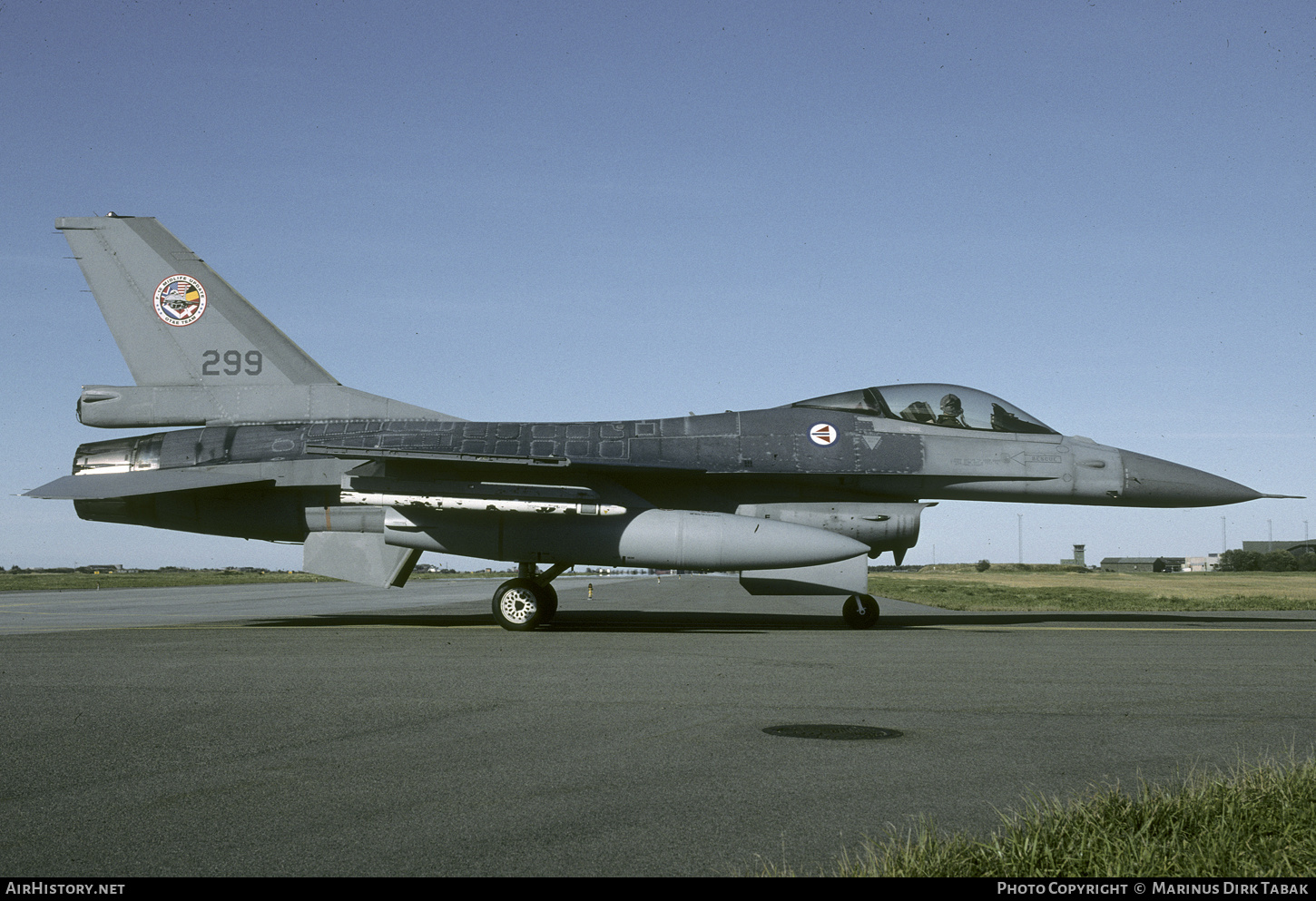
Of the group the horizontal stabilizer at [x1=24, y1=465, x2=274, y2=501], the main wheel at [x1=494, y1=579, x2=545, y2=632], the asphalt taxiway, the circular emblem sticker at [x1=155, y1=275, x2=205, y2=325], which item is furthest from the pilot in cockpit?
the circular emblem sticker at [x1=155, y1=275, x2=205, y2=325]

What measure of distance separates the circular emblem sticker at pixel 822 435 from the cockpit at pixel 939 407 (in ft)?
1.73

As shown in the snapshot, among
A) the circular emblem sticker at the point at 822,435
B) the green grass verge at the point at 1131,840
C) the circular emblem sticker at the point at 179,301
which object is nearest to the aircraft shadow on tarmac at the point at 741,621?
the circular emblem sticker at the point at 822,435

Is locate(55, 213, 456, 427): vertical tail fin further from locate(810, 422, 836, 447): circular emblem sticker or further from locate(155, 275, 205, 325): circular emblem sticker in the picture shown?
locate(810, 422, 836, 447): circular emblem sticker

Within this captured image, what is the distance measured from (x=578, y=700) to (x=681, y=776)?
109 inches

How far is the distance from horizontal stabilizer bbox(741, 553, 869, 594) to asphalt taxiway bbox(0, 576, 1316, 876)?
2.56 metres

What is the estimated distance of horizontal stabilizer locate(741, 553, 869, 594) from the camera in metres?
15.5

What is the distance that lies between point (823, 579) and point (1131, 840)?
11887 mm

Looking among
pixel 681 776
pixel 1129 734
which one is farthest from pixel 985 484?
pixel 681 776

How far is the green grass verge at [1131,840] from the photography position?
3.55 meters

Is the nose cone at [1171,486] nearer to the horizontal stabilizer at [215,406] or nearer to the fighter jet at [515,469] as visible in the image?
the fighter jet at [515,469]

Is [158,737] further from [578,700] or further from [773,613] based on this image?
[773,613]

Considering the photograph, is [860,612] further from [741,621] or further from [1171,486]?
[1171,486]

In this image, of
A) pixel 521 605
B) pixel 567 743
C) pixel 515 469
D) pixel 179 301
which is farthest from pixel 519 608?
pixel 567 743

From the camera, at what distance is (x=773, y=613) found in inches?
853
